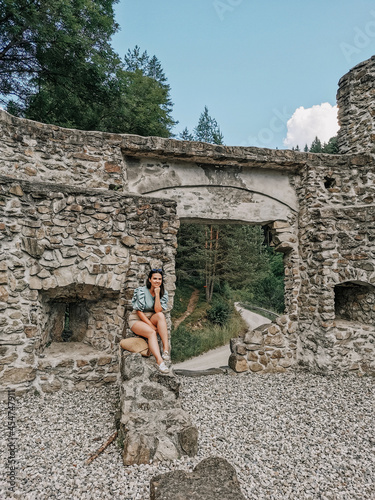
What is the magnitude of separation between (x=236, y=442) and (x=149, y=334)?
157 cm

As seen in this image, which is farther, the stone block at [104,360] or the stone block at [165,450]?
the stone block at [104,360]

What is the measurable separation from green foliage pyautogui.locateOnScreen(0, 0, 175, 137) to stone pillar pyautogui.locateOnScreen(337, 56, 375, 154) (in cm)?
639

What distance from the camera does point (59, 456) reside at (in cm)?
310

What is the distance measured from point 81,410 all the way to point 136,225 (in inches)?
109

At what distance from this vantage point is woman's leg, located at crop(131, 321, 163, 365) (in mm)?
4018

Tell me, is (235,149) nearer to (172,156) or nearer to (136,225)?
(172,156)

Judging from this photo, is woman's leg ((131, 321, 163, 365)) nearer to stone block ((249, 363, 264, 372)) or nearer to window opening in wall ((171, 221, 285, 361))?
stone block ((249, 363, 264, 372))

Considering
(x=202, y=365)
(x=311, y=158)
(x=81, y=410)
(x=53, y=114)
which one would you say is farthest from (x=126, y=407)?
(x=53, y=114)

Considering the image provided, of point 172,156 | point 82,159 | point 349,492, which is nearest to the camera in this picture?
point 349,492

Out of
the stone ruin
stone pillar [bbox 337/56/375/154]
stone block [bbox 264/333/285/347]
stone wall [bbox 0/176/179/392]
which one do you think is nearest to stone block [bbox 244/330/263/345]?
the stone ruin

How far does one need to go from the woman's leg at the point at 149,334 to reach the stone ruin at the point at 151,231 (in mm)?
884

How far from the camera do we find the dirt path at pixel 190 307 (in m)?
14.1

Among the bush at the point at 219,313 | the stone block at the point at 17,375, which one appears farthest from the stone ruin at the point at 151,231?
the bush at the point at 219,313

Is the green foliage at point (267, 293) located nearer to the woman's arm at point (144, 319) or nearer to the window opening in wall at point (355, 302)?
the window opening in wall at point (355, 302)
